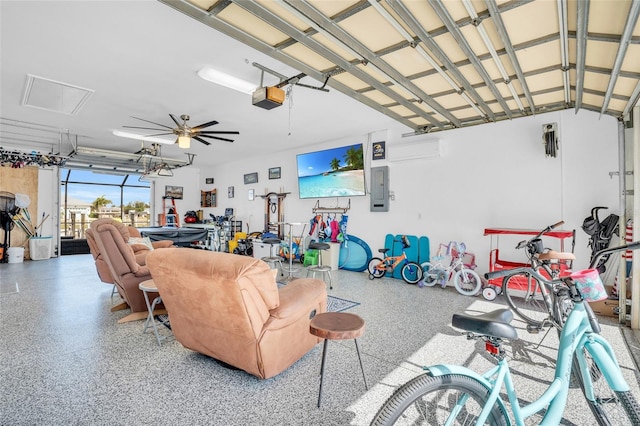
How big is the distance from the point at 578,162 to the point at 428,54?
3060mm

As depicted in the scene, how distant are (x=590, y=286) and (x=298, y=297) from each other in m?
1.81

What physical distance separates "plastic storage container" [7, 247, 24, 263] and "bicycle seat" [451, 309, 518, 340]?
34.3ft

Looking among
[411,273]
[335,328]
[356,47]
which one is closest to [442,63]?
[356,47]

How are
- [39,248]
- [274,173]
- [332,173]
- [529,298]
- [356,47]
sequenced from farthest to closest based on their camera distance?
[274,173], [39,248], [332,173], [529,298], [356,47]

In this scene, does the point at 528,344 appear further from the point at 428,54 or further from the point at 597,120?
the point at 597,120

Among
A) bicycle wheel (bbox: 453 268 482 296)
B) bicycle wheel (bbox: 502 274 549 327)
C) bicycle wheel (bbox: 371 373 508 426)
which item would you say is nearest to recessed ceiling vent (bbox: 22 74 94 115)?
bicycle wheel (bbox: 371 373 508 426)

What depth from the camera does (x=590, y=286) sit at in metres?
1.51

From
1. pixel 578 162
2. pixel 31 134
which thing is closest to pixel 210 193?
pixel 31 134

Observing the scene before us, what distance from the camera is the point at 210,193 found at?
11.4 metres

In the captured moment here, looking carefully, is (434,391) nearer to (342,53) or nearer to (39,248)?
(342,53)

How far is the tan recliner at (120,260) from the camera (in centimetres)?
365

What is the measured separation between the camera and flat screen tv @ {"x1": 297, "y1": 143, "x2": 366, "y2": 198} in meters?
6.97

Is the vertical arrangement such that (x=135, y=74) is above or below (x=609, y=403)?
above

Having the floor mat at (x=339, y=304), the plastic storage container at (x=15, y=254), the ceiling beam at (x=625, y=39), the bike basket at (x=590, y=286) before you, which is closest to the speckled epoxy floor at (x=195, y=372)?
the floor mat at (x=339, y=304)
